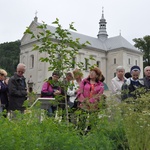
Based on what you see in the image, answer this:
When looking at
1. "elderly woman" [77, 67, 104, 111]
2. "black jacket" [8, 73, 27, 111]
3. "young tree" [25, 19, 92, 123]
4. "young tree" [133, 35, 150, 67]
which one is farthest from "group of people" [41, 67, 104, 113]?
"young tree" [133, 35, 150, 67]

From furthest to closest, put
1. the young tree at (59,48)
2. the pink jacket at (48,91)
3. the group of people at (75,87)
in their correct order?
the pink jacket at (48,91), the group of people at (75,87), the young tree at (59,48)

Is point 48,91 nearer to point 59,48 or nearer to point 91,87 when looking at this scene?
point 91,87

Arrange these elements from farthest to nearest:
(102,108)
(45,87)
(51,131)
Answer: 1. (45,87)
2. (102,108)
3. (51,131)

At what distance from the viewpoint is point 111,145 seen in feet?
9.91

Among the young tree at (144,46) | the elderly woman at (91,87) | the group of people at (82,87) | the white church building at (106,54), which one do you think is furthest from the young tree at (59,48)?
the young tree at (144,46)

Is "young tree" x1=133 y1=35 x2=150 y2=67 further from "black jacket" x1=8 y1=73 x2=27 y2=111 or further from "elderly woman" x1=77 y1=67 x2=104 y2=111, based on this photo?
"elderly woman" x1=77 y1=67 x2=104 y2=111

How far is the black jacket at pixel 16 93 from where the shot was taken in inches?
218

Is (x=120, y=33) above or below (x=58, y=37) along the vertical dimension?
above

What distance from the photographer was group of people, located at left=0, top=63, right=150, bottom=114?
4464mm

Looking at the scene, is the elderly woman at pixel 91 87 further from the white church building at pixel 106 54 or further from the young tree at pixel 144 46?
the young tree at pixel 144 46

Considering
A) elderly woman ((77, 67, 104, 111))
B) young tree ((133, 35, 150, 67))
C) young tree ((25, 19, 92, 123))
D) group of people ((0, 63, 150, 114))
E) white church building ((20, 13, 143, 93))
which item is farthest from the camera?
young tree ((133, 35, 150, 67))

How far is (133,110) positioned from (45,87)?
2873 mm

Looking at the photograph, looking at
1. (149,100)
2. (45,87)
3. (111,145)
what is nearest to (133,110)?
(149,100)

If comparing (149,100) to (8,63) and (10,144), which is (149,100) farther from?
(8,63)
